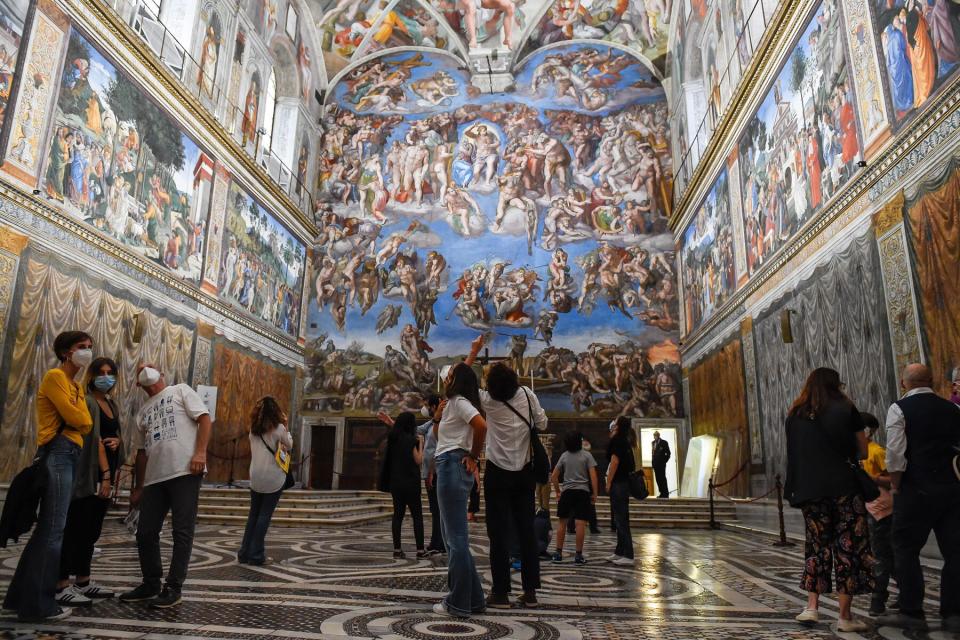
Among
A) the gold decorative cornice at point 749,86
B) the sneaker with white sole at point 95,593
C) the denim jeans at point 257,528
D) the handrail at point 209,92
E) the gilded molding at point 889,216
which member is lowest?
the sneaker with white sole at point 95,593

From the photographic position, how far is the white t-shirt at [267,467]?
618cm

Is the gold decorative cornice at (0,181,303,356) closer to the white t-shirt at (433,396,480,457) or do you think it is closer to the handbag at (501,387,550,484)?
the white t-shirt at (433,396,480,457)

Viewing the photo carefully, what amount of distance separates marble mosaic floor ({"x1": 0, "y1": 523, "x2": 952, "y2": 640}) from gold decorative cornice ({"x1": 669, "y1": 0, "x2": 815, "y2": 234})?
371 inches

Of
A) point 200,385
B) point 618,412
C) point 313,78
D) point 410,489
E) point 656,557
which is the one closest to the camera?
point 410,489

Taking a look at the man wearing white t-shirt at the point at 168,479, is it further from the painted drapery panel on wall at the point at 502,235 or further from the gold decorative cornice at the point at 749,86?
the painted drapery panel on wall at the point at 502,235

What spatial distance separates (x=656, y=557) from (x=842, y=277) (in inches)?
212

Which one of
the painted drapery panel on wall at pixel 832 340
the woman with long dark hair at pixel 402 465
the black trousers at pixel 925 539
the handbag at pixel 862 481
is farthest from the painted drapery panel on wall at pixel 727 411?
the handbag at pixel 862 481

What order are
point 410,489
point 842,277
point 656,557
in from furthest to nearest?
point 842,277, point 656,557, point 410,489

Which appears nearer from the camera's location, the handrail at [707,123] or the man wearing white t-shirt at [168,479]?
the man wearing white t-shirt at [168,479]

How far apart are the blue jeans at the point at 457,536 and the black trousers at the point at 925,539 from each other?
2491 mm

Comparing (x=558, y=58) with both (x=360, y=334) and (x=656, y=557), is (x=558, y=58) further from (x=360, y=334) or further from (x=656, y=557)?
(x=656, y=557)

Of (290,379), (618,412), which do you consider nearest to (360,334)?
(290,379)

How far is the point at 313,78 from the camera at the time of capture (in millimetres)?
23609

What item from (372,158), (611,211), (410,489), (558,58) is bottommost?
(410,489)
